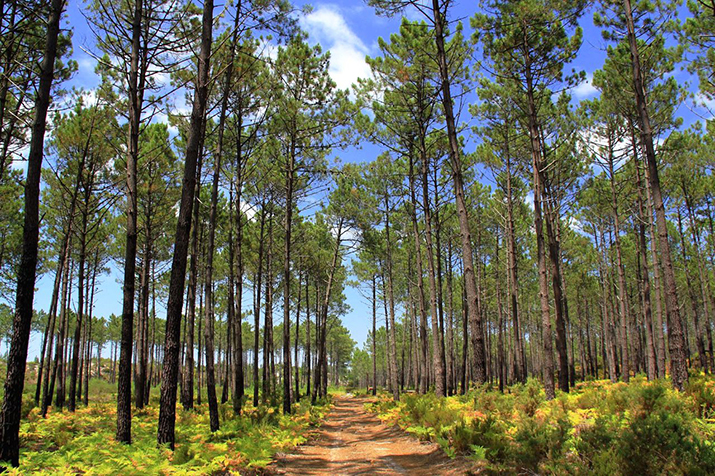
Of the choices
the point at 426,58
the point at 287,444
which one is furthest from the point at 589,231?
the point at 287,444

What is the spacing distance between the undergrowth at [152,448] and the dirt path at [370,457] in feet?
1.50

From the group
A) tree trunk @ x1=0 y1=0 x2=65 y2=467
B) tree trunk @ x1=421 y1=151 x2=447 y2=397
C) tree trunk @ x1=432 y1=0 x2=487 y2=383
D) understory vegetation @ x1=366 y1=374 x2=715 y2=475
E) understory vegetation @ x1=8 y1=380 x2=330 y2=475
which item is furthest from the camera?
tree trunk @ x1=421 y1=151 x2=447 y2=397

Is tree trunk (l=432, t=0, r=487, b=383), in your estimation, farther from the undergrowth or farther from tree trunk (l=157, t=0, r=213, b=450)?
tree trunk (l=157, t=0, r=213, b=450)

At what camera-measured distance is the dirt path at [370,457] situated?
6.94 metres

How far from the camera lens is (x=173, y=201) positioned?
1600cm

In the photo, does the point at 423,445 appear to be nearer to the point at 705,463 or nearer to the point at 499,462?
the point at 499,462

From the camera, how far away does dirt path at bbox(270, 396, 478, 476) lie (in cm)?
694

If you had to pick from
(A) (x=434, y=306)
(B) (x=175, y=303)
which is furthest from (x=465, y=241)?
(A) (x=434, y=306)

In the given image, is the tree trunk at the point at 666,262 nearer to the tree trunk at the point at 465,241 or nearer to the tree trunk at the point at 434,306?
the tree trunk at the point at 465,241

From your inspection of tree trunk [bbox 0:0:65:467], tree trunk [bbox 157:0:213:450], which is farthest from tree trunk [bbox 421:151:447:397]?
tree trunk [bbox 0:0:65:467]

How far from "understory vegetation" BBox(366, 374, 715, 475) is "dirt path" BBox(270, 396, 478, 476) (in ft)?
1.10

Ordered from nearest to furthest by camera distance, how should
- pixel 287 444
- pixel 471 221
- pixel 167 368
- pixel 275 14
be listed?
pixel 167 368
pixel 275 14
pixel 287 444
pixel 471 221

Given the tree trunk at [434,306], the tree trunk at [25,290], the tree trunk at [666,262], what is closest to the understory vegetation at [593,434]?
the tree trunk at [666,262]

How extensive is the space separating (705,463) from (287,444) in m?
7.56
